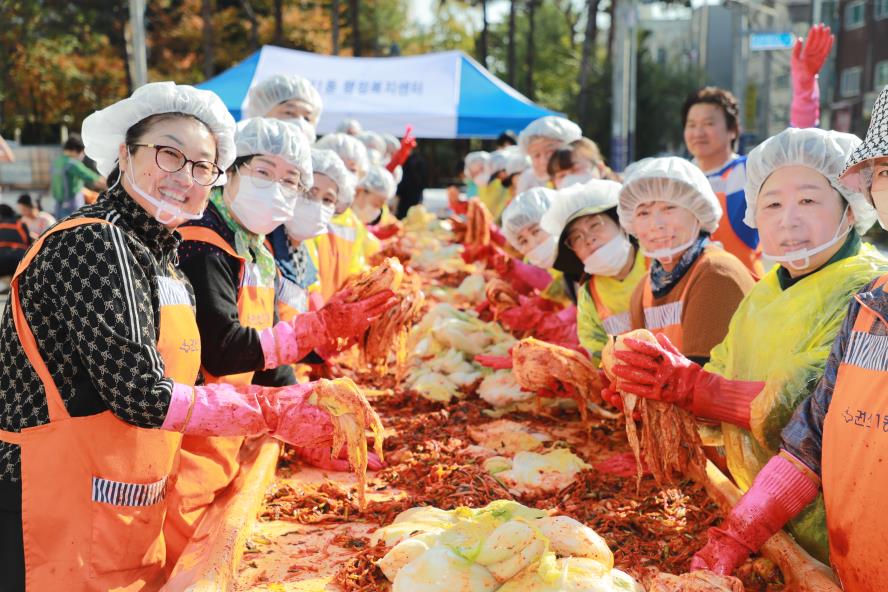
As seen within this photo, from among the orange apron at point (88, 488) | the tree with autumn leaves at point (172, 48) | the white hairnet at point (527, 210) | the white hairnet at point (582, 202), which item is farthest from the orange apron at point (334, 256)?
the tree with autumn leaves at point (172, 48)

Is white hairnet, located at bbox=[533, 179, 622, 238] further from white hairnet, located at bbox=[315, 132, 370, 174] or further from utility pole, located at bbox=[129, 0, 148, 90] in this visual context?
utility pole, located at bbox=[129, 0, 148, 90]

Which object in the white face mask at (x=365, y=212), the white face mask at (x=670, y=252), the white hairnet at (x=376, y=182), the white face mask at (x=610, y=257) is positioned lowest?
the white face mask at (x=365, y=212)

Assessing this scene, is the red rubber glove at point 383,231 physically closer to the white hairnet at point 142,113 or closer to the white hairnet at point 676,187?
the white hairnet at point 676,187

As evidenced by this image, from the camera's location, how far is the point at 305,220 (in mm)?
4422

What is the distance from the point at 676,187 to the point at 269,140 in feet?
6.17

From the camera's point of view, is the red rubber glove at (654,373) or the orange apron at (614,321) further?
the orange apron at (614,321)

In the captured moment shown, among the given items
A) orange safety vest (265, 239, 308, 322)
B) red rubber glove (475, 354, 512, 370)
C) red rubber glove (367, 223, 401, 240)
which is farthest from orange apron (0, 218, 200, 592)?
red rubber glove (367, 223, 401, 240)

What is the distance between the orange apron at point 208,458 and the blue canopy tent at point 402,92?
1124 centimetres

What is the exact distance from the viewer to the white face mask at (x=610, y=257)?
169 inches

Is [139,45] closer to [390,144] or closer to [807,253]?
[390,144]

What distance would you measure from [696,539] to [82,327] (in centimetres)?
A: 200

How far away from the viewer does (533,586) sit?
6.34 feet

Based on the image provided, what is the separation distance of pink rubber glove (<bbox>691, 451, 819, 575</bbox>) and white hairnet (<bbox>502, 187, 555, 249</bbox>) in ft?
10.2

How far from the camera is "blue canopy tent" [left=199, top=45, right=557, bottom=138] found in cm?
1453
